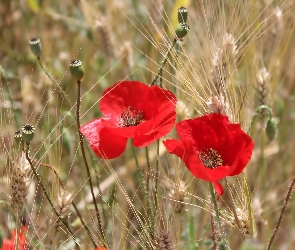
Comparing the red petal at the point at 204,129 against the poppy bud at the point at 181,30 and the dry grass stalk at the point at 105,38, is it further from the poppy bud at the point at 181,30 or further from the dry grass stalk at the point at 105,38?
the dry grass stalk at the point at 105,38

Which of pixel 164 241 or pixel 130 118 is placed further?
pixel 130 118

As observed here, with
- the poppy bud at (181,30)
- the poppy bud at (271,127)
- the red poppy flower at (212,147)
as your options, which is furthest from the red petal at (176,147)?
the poppy bud at (271,127)

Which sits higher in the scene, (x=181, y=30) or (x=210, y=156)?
(x=181, y=30)

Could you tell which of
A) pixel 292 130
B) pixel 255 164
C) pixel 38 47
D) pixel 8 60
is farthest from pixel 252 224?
pixel 8 60

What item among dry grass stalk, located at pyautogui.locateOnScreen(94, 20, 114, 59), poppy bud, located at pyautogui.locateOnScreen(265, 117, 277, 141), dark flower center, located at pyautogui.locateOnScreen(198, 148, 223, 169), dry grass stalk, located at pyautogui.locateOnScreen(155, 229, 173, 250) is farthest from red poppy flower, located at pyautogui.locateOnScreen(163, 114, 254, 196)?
dry grass stalk, located at pyautogui.locateOnScreen(94, 20, 114, 59)

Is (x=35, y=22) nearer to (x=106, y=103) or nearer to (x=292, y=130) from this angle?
(x=292, y=130)

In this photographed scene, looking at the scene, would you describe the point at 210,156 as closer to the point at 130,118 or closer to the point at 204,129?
the point at 204,129

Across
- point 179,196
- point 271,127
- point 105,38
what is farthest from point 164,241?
point 105,38

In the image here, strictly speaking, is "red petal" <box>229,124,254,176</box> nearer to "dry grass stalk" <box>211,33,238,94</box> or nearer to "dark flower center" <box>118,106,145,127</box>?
"dry grass stalk" <box>211,33,238,94</box>
